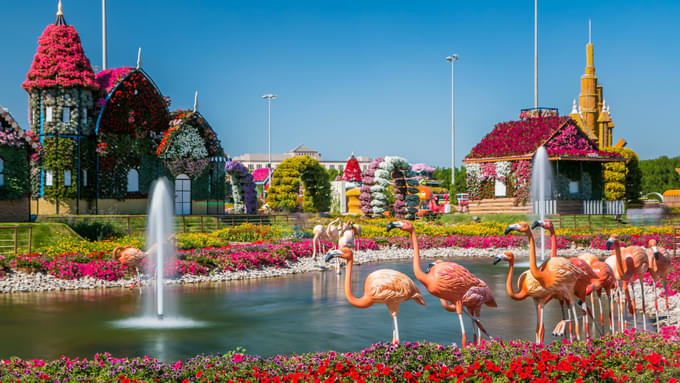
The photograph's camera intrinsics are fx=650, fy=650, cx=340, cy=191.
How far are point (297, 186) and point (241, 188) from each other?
14.9ft

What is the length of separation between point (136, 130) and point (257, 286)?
23.6 m

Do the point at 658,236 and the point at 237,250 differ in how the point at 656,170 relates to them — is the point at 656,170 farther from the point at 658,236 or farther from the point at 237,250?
the point at 237,250

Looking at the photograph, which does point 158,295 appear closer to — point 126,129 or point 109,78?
point 126,129

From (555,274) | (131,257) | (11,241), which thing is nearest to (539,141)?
(11,241)

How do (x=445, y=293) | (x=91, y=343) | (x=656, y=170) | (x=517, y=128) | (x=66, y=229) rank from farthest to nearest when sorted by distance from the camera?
(x=656, y=170) → (x=517, y=128) → (x=66, y=229) → (x=91, y=343) → (x=445, y=293)

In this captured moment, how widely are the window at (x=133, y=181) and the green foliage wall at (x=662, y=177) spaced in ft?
225

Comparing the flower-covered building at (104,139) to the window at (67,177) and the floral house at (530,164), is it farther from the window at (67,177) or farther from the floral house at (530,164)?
the floral house at (530,164)

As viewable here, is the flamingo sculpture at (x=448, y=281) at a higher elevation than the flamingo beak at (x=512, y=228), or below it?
below

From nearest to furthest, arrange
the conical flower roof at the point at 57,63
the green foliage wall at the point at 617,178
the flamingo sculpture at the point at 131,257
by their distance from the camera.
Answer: the flamingo sculpture at the point at 131,257
the conical flower roof at the point at 57,63
the green foliage wall at the point at 617,178

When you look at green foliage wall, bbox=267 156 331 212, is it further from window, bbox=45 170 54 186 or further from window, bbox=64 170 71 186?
window, bbox=45 170 54 186

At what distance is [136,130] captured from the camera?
38.7 meters

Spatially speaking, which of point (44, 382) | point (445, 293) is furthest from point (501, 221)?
point (44, 382)

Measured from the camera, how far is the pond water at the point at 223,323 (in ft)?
34.8

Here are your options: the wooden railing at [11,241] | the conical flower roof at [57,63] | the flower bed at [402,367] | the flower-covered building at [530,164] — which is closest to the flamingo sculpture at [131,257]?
the wooden railing at [11,241]
